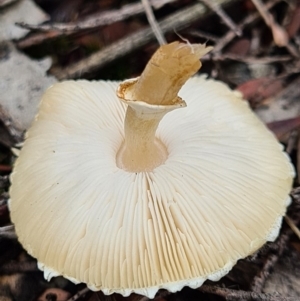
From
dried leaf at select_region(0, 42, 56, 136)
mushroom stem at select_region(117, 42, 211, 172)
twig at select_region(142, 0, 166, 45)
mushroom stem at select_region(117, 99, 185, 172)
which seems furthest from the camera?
twig at select_region(142, 0, 166, 45)

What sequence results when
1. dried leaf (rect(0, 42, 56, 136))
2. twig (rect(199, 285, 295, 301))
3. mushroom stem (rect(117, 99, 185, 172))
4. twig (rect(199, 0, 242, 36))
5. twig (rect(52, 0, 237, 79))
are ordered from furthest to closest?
twig (rect(199, 0, 242, 36)) → twig (rect(52, 0, 237, 79)) → dried leaf (rect(0, 42, 56, 136)) → twig (rect(199, 285, 295, 301)) → mushroom stem (rect(117, 99, 185, 172))

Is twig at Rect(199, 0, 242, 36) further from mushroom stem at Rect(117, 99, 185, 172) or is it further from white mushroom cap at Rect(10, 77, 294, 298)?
mushroom stem at Rect(117, 99, 185, 172)

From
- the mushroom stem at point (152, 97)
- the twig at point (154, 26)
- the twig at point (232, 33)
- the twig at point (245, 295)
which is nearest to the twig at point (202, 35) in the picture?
the twig at point (232, 33)

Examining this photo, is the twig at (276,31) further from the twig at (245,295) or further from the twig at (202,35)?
the twig at (245,295)

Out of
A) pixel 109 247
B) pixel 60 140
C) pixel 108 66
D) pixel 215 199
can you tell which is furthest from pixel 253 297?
pixel 108 66

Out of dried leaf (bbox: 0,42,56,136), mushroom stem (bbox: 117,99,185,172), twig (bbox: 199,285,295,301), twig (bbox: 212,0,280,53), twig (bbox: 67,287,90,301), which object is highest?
dried leaf (bbox: 0,42,56,136)

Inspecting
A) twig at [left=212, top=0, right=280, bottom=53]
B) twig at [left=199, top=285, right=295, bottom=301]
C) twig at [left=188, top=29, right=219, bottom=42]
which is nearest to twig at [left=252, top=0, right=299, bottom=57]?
twig at [left=212, top=0, right=280, bottom=53]

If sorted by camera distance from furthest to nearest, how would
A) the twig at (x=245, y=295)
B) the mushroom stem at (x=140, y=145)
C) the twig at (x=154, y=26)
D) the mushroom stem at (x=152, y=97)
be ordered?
1. the twig at (x=154, y=26)
2. the twig at (x=245, y=295)
3. the mushroom stem at (x=140, y=145)
4. the mushroom stem at (x=152, y=97)
